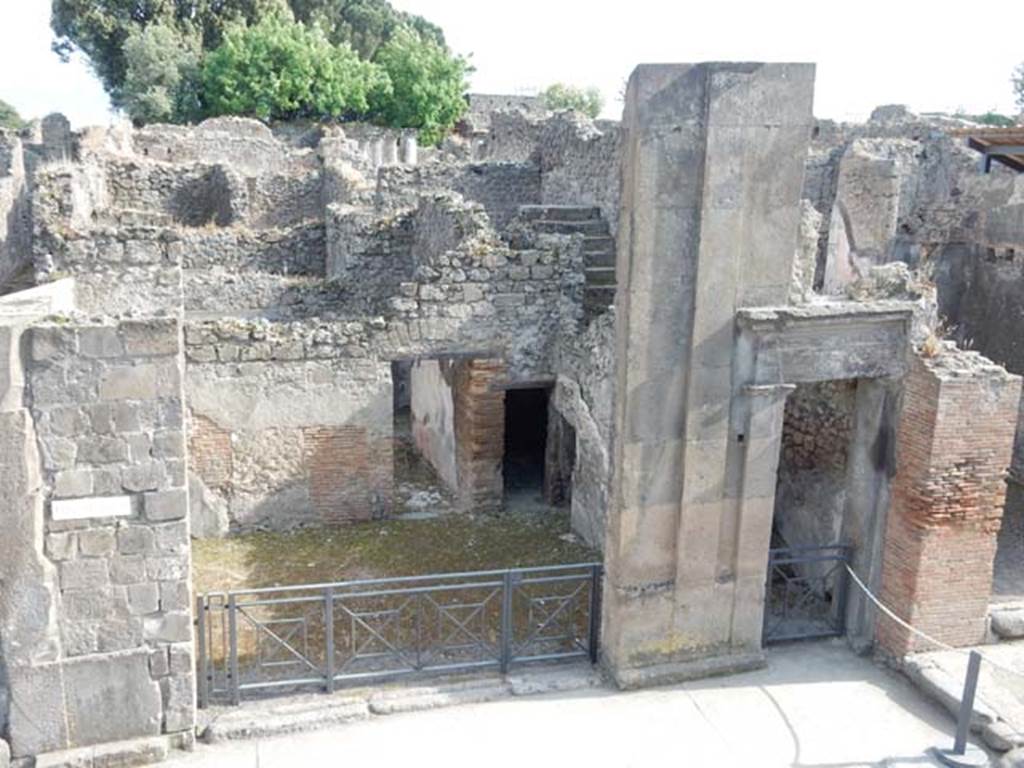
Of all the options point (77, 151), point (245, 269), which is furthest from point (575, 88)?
point (245, 269)

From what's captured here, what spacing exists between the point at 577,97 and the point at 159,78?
47283 mm

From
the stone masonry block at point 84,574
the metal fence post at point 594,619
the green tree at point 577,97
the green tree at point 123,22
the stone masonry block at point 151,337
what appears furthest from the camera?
the green tree at point 577,97

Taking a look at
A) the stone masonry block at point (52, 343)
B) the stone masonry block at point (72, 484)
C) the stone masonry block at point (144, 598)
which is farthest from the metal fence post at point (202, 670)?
the stone masonry block at point (52, 343)

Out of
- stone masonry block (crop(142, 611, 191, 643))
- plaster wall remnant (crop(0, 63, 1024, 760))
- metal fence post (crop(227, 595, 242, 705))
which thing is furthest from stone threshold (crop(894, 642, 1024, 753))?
stone masonry block (crop(142, 611, 191, 643))

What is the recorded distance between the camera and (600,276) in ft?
47.8

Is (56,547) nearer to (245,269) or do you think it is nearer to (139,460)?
(139,460)

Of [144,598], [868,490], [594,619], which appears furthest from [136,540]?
[868,490]

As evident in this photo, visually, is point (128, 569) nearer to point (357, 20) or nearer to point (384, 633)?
point (384, 633)

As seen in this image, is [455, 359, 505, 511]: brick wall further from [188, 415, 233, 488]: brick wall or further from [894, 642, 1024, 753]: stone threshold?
[894, 642, 1024, 753]: stone threshold

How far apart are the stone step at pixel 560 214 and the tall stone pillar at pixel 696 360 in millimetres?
9496

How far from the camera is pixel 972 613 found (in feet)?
29.0

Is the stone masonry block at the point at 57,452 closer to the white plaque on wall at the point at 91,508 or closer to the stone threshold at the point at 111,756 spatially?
the white plaque on wall at the point at 91,508

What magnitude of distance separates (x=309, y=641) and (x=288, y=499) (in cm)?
365

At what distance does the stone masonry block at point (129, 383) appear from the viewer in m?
6.95
